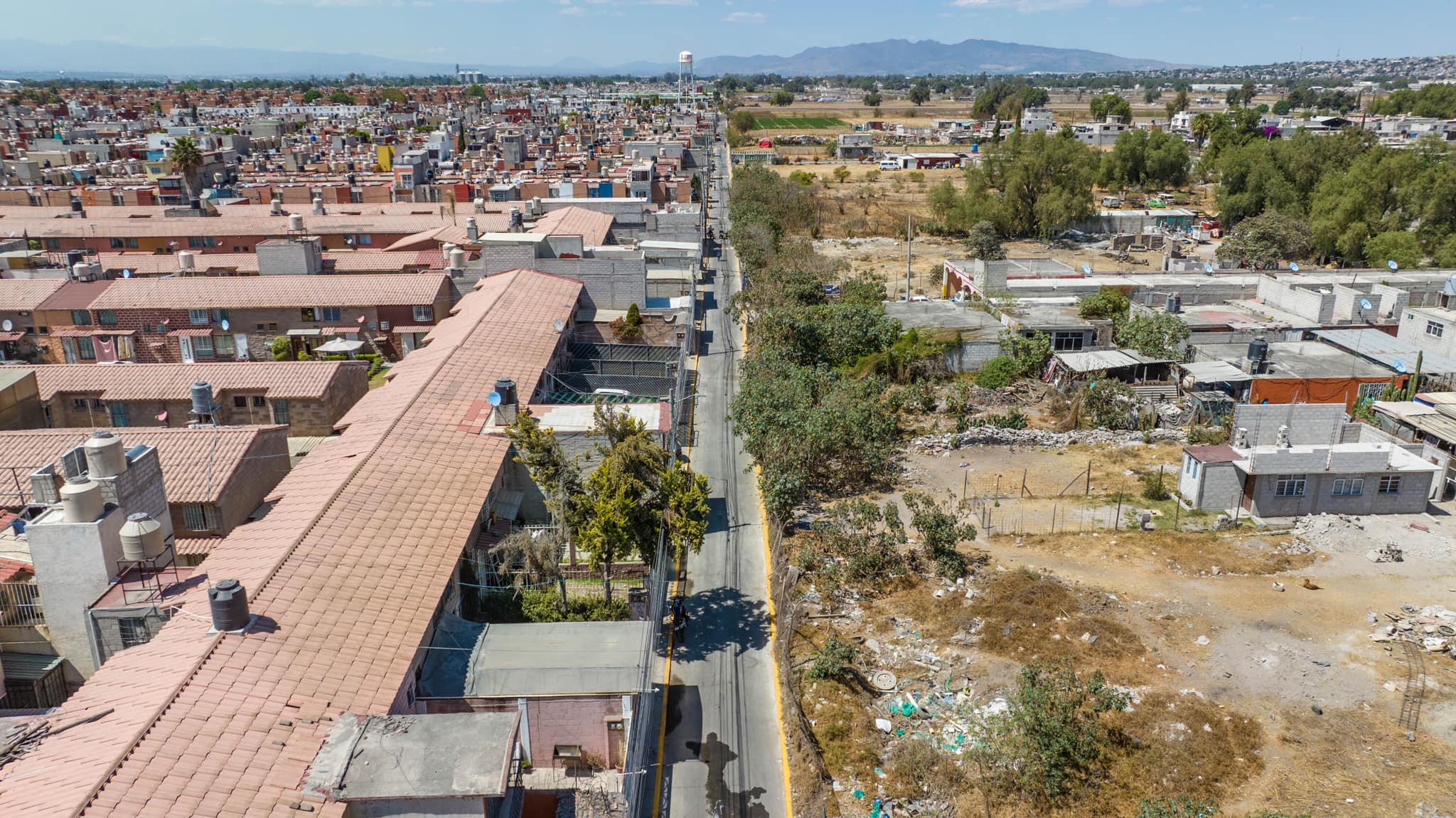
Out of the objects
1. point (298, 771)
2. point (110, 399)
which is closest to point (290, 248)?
point (110, 399)

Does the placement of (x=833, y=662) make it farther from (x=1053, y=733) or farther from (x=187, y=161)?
(x=187, y=161)

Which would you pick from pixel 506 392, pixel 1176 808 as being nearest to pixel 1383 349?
pixel 1176 808

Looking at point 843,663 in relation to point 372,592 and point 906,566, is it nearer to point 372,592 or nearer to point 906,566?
point 906,566

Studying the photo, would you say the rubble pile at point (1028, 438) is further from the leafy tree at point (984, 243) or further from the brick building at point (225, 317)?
the leafy tree at point (984, 243)

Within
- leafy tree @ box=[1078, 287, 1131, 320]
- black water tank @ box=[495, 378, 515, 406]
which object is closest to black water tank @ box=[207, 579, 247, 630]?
black water tank @ box=[495, 378, 515, 406]

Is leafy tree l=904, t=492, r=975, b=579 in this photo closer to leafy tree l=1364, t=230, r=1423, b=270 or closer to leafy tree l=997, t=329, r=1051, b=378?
leafy tree l=997, t=329, r=1051, b=378

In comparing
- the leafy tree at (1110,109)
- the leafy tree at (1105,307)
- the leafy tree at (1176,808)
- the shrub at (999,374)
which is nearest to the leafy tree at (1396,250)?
the leafy tree at (1105,307)
